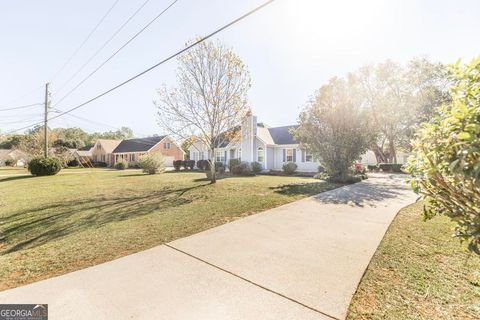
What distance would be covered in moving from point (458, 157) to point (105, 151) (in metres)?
54.8

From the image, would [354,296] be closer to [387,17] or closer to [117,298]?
[117,298]

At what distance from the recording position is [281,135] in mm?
26938

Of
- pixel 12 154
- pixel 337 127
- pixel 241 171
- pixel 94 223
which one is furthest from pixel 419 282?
pixel 12 154

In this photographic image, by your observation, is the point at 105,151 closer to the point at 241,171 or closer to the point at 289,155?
the point at 241,171

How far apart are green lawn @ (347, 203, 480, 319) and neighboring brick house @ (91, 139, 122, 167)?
51.2m

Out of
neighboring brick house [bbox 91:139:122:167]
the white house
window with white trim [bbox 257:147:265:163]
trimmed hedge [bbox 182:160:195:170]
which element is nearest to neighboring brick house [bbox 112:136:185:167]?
neighboring brick house [bbox 91:139:122:167]

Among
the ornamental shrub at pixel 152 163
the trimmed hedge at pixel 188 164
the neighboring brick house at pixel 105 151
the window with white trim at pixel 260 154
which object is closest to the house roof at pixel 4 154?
the neighboring brick house at pixel 105 151

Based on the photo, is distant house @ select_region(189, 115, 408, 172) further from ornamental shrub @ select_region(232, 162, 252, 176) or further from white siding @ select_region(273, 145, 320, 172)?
ornamental shrub @ select_region(232, 162, 252, 176)

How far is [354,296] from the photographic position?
2.91 m

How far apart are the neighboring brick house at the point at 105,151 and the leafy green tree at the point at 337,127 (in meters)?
44.0

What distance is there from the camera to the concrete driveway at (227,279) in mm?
2676

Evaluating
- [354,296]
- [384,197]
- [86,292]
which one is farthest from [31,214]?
[384,197]

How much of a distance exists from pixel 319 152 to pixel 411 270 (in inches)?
481

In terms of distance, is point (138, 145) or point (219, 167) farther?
point (138, 145)
